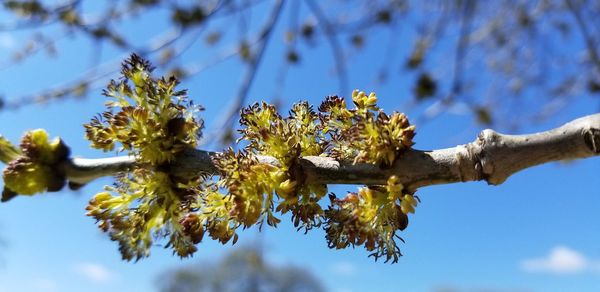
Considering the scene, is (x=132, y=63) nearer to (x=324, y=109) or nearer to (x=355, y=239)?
(x=324, y=109)

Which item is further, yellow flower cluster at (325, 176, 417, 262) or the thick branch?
yellow flower cluster at (325, 176, 417, 262)

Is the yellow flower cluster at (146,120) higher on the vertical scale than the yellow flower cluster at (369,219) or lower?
higher

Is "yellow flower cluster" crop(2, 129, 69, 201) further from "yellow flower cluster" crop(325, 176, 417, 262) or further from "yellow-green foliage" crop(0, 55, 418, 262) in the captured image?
"yellow flower cluster" crop(325, 176, 417, 262)

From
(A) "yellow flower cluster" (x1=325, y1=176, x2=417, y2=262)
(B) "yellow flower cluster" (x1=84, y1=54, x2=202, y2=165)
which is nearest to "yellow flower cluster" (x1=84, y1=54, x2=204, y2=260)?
(B) "yellow flower cluster" (x1=84, y1=54, x2=202, y2=165)

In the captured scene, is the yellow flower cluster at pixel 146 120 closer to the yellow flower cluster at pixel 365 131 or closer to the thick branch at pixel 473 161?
the thick branch at pixel 473 161

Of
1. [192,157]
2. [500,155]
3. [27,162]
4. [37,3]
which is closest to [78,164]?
[27,162]

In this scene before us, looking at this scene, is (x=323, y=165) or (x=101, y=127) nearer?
(x=323, y=165)

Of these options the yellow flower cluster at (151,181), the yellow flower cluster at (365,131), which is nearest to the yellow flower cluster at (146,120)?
the yellow flower cluster at (151,181)

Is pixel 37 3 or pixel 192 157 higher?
pixel 37 3
